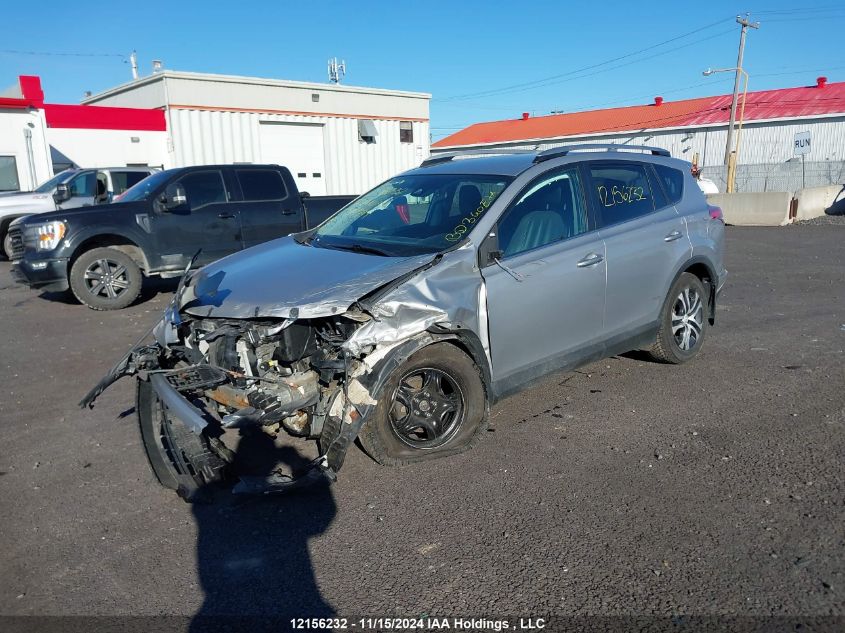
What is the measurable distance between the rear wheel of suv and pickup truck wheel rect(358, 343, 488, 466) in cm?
223

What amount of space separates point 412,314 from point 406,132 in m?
23.9

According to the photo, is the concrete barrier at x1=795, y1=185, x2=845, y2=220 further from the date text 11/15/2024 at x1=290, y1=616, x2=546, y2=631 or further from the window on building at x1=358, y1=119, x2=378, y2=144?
the date text 11/15/2024 at x1=290, y1=616, x2=546, y2=631

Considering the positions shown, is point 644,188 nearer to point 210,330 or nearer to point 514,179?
point 514,179

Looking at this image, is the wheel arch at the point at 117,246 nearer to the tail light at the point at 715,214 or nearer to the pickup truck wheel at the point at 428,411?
the pickup truck wheel at the point at 428,411

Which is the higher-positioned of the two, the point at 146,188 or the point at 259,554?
the point at 146,188

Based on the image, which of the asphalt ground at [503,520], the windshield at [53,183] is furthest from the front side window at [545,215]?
the windshield at [53,183]

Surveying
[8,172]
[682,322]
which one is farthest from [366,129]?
[682,322]

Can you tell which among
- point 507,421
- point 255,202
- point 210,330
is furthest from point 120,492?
point 255,202

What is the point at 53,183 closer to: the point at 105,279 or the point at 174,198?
the point at 105,279

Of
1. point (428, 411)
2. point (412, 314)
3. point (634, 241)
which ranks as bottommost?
point (428, 411)

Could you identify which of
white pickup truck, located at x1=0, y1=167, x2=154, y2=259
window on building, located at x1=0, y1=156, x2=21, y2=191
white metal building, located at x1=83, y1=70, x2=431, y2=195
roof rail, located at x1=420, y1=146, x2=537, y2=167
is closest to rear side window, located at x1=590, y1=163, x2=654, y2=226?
roof rail, located at x1=420, y1=146, x2=537, y2=167

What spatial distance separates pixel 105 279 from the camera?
9312 millimetres

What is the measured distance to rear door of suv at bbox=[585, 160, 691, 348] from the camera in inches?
196

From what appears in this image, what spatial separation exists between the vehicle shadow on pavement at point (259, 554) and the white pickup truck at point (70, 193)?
11.6m
